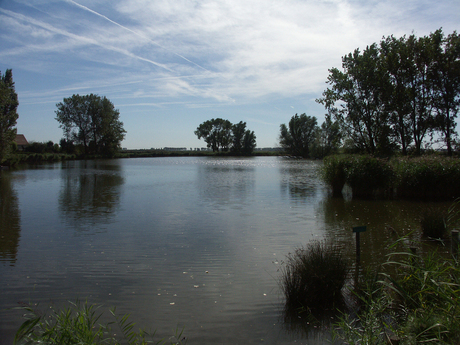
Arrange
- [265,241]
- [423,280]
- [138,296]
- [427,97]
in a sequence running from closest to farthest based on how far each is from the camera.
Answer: [423,280] → [138,296] → [265,241] → [427,97]

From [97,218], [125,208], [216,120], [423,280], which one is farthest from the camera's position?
[216,120]

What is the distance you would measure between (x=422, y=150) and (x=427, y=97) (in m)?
4.67

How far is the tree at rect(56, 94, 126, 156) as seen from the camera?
2970 inches

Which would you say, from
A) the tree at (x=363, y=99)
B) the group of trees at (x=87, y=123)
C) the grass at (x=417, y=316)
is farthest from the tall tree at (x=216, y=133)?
the grass at (x=417, y=316)

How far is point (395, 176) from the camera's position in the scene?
1697 cm

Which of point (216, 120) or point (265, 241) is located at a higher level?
point (216, 120)

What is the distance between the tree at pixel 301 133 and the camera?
9025cm

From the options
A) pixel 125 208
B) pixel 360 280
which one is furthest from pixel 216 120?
pixel 360 280

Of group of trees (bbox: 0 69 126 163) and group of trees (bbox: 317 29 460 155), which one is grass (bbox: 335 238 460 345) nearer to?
group of trees (bbox: 317 29 460 155)

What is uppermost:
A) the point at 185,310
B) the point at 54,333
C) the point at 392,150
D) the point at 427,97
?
the point at 427,97

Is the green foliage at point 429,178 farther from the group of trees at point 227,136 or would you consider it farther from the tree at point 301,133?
the group of trees at point 227,136

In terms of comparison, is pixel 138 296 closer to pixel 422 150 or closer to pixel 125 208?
pixel 125 208

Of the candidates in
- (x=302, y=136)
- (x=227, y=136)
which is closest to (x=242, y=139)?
(x=227, y=136)

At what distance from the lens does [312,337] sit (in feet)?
14.2
